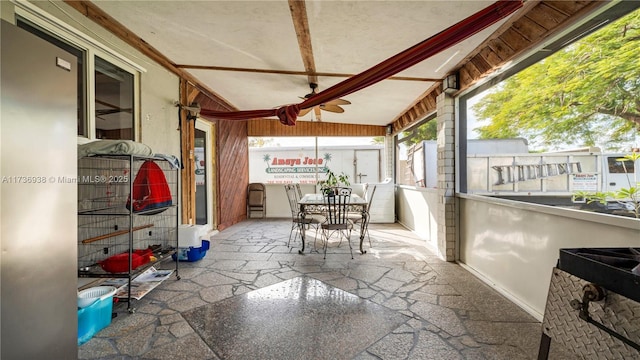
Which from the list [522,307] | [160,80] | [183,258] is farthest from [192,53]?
[522,307]

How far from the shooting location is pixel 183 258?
12.1 ft

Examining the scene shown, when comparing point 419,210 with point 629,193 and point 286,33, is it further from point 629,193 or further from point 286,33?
point 286,33

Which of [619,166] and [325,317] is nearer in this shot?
[619,166]

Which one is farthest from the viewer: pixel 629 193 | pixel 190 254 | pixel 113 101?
pixel 190 254

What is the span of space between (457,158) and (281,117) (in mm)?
2421

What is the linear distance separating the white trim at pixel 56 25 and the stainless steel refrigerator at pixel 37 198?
1.23 meters

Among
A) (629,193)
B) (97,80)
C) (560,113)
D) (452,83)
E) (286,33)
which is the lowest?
(629,193)

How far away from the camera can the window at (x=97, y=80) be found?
2.15 m

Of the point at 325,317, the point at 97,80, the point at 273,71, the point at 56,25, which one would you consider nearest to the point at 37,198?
the point at 56,25

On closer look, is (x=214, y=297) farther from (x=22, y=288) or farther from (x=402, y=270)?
(x=402, y=270)

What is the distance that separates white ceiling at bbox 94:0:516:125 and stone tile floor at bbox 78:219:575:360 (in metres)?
2.51

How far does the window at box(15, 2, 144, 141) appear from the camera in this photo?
215cm

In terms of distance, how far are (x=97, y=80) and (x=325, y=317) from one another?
3.18 m

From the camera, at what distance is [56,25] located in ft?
7.30
